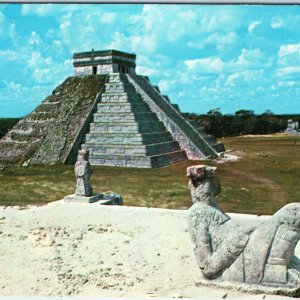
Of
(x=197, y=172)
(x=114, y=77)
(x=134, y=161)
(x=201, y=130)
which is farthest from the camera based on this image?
(x=114, y=77)

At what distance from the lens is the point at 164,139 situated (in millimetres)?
23391

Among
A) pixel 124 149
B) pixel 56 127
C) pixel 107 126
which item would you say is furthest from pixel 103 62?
pixel 124 149

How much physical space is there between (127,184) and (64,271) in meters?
7.74

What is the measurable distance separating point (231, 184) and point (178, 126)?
10961 mm

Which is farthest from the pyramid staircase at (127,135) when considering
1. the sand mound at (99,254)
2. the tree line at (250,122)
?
the sand mound at (99,254)

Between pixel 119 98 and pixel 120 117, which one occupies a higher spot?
pixel 119 98

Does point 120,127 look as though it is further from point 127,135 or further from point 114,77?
point 114,77

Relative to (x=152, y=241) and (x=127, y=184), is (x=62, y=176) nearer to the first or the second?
→ (x=127, y=184)

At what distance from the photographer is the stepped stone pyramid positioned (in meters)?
20.9

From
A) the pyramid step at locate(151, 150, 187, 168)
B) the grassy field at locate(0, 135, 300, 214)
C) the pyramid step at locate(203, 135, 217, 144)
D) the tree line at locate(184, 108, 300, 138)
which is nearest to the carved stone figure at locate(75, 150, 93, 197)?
the grassy field at locate(0, 135, 300, 214)

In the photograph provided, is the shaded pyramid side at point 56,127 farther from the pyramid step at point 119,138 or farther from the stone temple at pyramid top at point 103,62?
the pyramid step at point 119,138

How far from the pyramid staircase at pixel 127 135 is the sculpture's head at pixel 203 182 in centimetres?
1310

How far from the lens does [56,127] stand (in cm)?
2356

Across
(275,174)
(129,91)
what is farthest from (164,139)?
(275,174)
